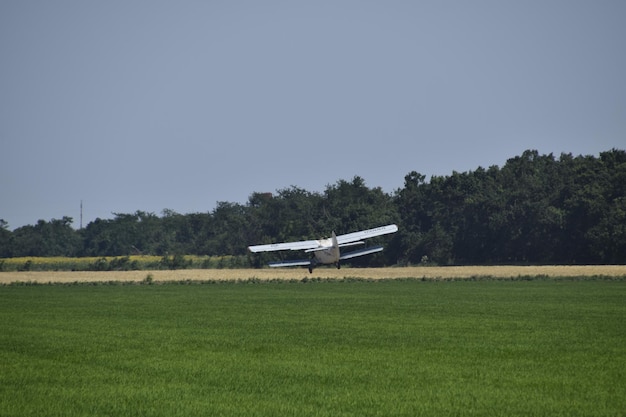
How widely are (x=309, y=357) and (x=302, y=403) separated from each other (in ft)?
18.6

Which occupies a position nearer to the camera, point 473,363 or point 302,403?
point 302,403

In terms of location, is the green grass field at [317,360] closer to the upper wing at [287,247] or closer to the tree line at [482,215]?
the upper wing at [287,247]

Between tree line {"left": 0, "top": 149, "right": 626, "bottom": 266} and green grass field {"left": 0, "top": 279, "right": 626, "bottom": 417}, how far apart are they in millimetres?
55001

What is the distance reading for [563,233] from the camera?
307 ft

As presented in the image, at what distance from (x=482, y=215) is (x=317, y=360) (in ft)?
275

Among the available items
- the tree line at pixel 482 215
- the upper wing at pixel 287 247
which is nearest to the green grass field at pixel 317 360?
the upper wing at pixel 287 247

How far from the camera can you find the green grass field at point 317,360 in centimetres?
1493

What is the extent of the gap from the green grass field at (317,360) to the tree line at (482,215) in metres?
55.0

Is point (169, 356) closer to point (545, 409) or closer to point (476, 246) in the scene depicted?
point (545, 409)

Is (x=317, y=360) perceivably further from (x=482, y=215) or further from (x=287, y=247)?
(x=482, y=215)

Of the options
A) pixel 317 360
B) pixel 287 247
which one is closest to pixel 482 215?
pixel 287 247

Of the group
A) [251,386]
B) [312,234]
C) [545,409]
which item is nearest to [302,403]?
[251,386]

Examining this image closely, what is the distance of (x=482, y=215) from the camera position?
336 feet

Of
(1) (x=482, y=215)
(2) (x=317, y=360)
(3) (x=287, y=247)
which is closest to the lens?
(2) (x=317, y=360)
